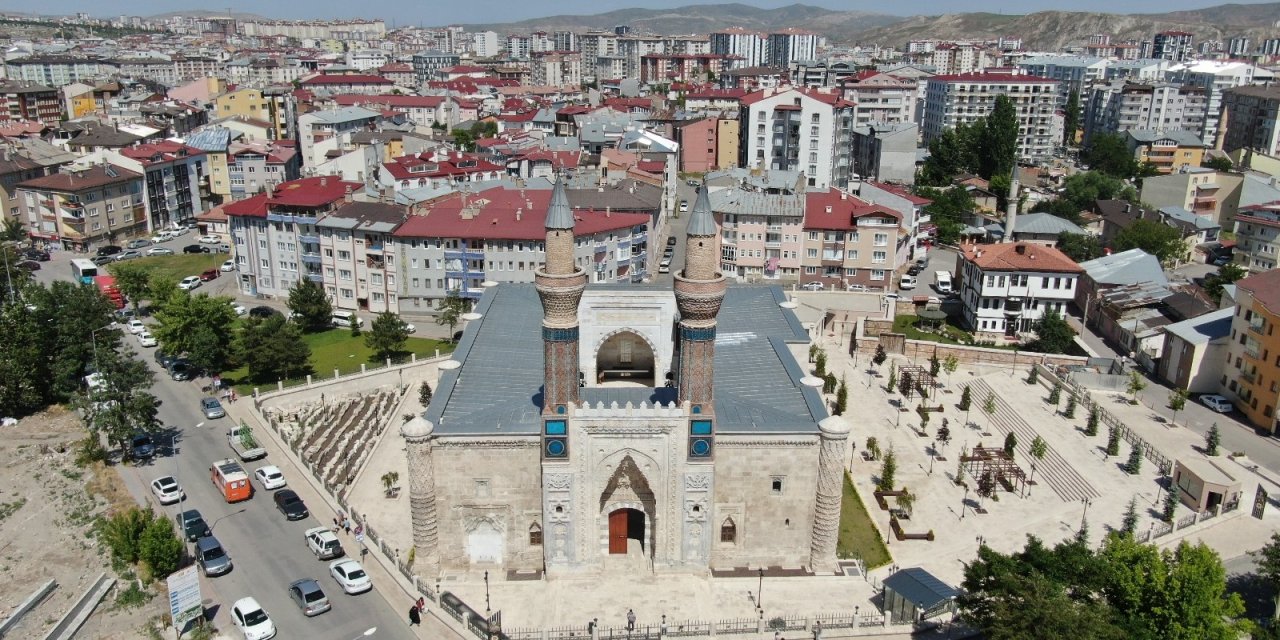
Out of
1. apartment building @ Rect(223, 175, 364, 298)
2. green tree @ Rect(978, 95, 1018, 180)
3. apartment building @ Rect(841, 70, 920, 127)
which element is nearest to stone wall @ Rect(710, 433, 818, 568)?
apartment building @ Rect(223, 175, 364, 298)

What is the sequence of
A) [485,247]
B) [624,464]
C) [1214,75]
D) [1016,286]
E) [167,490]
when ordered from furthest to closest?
[1214,75] → [485,247] → [1016,286] → [167,490] → [624,464]

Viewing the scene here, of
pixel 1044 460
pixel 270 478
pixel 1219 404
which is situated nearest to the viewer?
pixel 270 478

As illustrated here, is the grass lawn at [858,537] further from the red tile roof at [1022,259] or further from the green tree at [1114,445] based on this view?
the red tile roof at [1022,259]

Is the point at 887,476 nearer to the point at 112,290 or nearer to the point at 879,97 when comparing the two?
the point at 112,290

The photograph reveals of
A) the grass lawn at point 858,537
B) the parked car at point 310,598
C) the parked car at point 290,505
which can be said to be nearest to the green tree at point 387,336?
the parked car at point 290,505

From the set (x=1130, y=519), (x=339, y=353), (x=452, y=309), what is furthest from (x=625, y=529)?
(x=339, y=353)

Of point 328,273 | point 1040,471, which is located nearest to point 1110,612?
point 1040,471

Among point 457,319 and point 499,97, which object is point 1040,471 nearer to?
point 457,319
